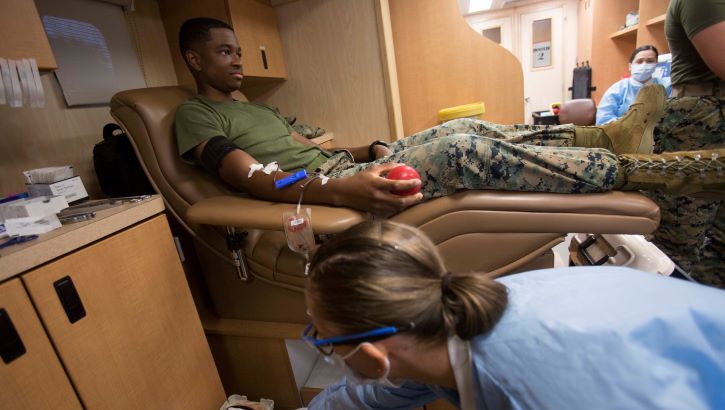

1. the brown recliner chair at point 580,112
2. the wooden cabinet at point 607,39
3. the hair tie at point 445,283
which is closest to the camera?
the hair tie at point 445,283

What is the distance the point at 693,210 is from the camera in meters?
1.20

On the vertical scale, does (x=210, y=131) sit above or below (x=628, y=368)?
above

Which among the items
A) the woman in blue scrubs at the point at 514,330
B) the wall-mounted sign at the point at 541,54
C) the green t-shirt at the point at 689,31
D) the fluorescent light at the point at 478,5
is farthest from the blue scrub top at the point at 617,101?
the wall-mounted sign at the point at 541,54

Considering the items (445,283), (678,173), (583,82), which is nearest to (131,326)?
(445,283)

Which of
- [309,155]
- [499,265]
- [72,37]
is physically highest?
[72,37]

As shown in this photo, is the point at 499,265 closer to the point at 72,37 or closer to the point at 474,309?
the point at 474,309

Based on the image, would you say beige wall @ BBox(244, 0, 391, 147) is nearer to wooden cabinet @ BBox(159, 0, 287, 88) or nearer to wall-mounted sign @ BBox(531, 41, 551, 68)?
wooden cabinet @ BBox(159, 0, 287, 88)

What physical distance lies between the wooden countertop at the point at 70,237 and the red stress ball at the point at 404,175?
0.64m

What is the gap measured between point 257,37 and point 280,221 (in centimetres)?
146

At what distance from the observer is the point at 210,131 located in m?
1.24

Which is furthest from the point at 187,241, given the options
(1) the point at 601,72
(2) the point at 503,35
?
(2) the point at 503,35

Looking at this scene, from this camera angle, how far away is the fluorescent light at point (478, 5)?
5129 millimetres

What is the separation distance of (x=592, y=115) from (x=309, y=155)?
273 centimetres

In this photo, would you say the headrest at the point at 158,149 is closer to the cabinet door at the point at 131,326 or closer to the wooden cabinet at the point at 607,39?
the cabinet door at the point at 131,326
